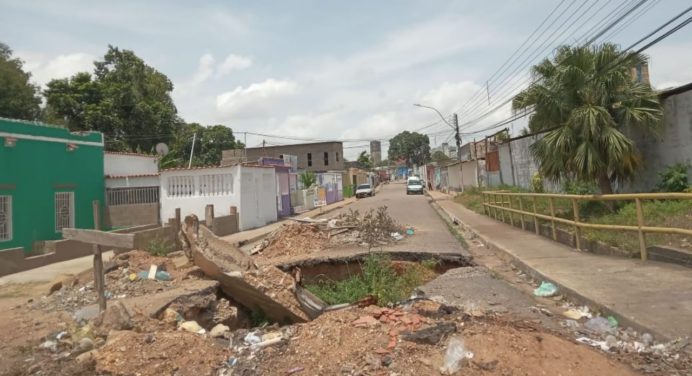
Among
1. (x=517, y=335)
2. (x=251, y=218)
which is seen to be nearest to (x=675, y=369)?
(x=517, y=335)

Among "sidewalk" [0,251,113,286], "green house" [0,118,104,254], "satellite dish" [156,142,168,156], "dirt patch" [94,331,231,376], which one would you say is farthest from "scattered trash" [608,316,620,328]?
"satellite dish" [156,142,168,156]

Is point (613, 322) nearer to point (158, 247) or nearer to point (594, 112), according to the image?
point (594, 112)

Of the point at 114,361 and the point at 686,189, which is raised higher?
the point at 686,189

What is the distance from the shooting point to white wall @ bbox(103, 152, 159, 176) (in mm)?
22578

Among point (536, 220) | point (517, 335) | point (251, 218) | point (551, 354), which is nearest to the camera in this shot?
point (551, 354)

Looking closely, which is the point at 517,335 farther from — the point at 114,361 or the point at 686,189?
the point at 686,189

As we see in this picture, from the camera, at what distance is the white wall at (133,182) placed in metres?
21.4

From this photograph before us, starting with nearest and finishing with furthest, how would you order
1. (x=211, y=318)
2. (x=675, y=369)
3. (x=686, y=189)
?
(x=675, y=369)
(x=211, y=318)
(x=686, y=189)

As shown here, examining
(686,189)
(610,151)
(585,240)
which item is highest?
(610,151)

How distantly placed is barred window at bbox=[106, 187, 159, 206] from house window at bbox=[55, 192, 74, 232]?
2.25 metres

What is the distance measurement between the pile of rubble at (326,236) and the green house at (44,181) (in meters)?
7.94

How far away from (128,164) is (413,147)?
337 ft

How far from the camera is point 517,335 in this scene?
473 centimetres

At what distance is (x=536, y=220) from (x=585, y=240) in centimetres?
287
